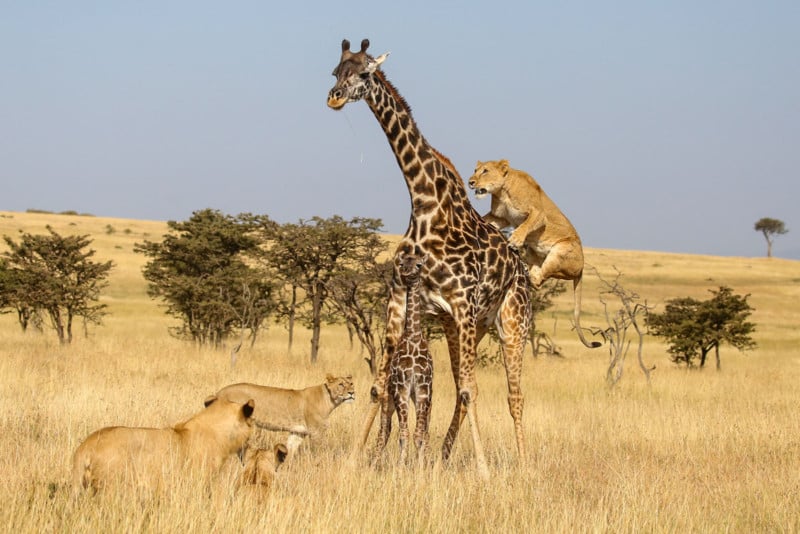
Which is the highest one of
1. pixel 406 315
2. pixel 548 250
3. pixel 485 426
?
pixel 548 250

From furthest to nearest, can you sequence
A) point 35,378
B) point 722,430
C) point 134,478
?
point 35,378 → point 722,430 → point 134,478

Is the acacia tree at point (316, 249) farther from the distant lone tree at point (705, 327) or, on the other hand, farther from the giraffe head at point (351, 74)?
the giraffe head at point (351, 74)

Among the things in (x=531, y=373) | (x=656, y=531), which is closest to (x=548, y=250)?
(x=656, y=531)

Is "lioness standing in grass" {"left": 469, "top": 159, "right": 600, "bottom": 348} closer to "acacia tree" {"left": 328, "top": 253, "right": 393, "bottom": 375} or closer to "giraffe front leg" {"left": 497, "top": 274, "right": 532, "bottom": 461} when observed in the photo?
"giraffe front leg" {"left": 497, "top": 274, "right": 532, "bottom": 461}

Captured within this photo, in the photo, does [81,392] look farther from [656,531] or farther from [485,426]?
[656,531]

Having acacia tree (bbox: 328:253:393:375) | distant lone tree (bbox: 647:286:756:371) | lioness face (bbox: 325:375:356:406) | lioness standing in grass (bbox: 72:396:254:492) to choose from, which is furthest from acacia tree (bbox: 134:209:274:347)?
lioness standing in grass (bbox: 72:396:254:492)

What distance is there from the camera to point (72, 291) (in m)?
23.4

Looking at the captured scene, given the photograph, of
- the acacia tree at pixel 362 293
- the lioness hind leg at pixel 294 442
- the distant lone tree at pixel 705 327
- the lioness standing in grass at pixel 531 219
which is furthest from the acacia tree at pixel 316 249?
the lioness standing in grass at pixel 531 219

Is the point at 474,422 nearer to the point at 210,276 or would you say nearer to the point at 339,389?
the point at 339,389

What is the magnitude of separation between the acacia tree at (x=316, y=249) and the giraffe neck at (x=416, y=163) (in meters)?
13.7

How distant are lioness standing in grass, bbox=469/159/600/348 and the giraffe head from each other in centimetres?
123

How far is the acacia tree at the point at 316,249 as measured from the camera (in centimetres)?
2138

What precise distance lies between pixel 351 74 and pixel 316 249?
1489cm

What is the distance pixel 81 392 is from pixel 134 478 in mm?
6363
